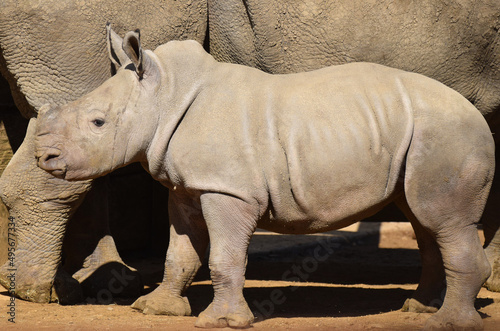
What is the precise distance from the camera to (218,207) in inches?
186

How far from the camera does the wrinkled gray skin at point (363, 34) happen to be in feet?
18.2

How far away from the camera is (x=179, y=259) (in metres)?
5.31

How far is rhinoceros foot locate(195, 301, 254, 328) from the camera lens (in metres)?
4.73

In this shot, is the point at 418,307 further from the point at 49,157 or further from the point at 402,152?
the point at 49,157

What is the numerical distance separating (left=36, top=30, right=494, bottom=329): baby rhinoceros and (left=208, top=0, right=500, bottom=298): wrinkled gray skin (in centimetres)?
65

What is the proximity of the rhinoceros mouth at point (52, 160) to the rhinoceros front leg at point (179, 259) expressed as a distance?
78 centimetres

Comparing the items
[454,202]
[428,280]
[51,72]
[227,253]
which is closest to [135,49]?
[51,72]

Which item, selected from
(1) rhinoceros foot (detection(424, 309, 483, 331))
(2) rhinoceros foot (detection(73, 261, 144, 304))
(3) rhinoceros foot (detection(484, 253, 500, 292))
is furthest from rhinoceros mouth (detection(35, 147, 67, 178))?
(3) rhinoceros foot (detection(484, 253, 500, 292))

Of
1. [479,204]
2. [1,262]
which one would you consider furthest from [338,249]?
[479,204]

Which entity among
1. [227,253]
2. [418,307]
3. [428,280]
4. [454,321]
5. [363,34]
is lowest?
[418,307]

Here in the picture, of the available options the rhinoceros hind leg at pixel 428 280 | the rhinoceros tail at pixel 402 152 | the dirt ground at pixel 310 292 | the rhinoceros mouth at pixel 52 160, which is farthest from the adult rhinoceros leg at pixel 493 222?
the rhinoceros mouth at pixel 52 160

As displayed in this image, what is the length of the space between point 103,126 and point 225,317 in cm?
123

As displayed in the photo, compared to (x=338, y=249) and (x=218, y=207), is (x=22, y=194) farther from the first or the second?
(x=338, y=249)

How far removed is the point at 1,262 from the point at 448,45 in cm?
367
